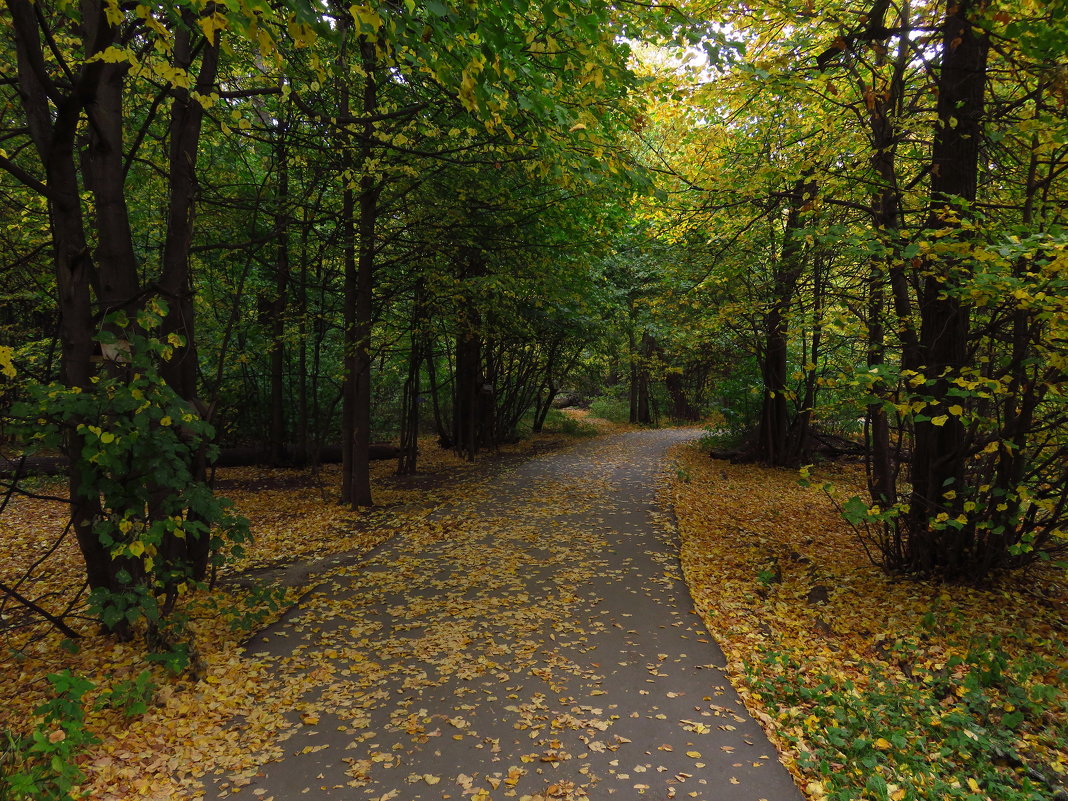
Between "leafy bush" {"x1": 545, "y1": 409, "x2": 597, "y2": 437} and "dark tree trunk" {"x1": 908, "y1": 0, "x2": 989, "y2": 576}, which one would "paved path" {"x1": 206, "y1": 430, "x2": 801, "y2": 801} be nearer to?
"dark tree trunk" {"x1": 908, "y1": 0, "x2": 989, "y2": 576}

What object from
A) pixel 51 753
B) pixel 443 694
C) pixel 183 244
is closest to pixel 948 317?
pixel 443 694

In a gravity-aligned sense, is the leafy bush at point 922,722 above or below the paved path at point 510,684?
above

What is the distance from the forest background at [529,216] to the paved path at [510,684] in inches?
54.2

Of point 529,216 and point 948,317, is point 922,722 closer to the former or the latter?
point 948,317

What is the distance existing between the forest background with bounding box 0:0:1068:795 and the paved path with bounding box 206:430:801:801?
1378mm

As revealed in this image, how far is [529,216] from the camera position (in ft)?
30.9

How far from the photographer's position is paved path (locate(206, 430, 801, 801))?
3.13 metres

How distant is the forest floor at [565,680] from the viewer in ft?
10.3

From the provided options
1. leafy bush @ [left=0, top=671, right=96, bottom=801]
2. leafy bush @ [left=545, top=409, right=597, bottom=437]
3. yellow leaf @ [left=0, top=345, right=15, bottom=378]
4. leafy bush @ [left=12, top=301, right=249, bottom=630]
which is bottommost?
leafy bush @ [left=545, top=409, right=597, bottom=437]

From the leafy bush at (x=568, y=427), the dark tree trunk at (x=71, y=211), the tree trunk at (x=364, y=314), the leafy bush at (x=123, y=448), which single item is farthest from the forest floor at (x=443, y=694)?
the leafy bush at (x=568, y=427)

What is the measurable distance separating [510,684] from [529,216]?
7.30m

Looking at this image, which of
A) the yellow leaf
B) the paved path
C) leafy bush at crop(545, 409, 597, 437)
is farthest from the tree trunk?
leafy bush at crop(545, 409, 597, 437)

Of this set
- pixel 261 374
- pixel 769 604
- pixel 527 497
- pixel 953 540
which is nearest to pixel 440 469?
pixel 527 497

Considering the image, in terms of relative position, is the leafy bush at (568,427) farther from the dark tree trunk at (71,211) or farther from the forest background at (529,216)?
the dark tree trunk at (71,211)
